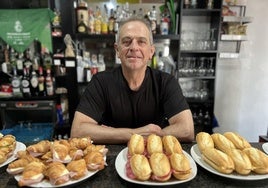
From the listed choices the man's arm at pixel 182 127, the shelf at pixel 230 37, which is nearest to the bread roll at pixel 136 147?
the man's arm at pixel 182 127

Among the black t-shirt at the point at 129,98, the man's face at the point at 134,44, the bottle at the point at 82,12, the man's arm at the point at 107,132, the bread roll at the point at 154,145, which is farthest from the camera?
the bottle at the point at 82,12

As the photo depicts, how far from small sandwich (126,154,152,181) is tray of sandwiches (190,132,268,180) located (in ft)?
0.68

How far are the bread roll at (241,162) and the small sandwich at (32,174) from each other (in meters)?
0.57

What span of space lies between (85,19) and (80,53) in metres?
0.38

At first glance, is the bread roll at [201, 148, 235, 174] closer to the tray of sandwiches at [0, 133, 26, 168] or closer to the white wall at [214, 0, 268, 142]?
the tray of sandwiches at [0, 133, 26, 168]

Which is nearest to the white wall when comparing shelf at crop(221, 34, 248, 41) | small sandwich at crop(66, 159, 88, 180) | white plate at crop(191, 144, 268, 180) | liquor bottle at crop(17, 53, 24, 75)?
shelf at crop(221, 34, 248, 41)

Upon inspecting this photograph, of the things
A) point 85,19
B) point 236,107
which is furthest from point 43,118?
point 236,107

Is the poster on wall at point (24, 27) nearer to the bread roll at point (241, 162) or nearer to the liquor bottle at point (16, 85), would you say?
the liquor bottle at point (16, 85)

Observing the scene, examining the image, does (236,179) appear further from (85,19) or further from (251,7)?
(251,7)

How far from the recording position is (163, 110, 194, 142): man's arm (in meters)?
1.08

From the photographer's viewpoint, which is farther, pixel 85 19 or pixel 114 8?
pixel 114 8

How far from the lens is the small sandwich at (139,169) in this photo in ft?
2.00

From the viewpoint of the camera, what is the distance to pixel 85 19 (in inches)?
87.4

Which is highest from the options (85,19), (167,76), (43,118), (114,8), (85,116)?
(114,8)
